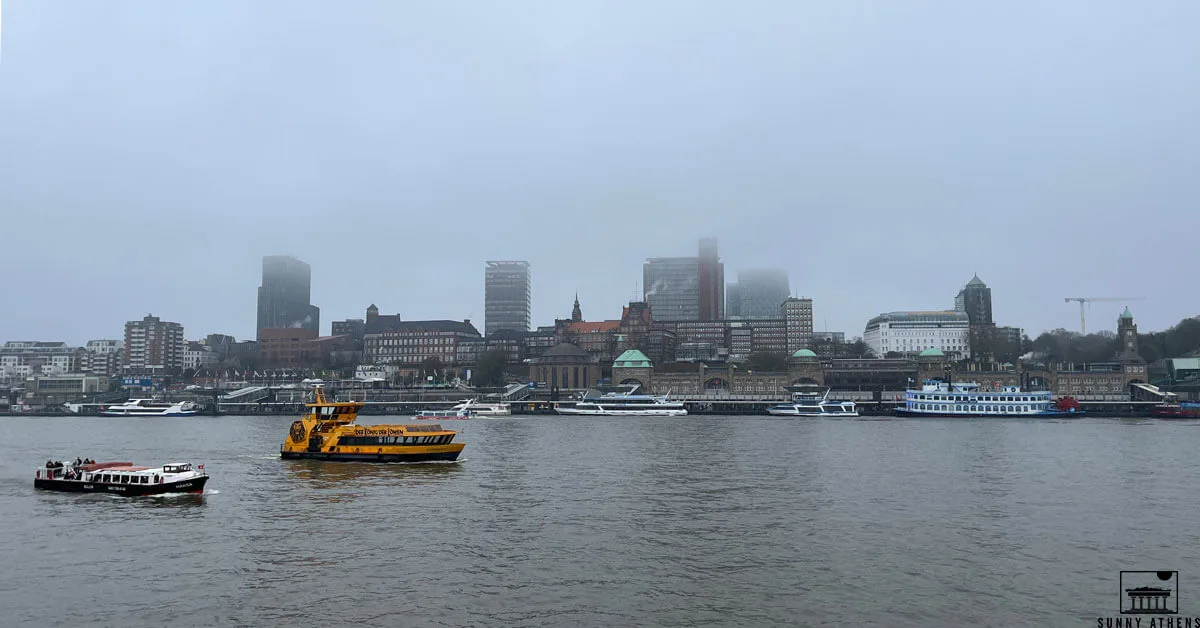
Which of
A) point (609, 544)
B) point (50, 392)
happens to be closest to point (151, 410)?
point (50, 392)

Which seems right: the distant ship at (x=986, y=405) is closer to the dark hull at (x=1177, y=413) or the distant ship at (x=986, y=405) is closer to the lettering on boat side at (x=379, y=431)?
the dark hull at (x=1177, y=413)

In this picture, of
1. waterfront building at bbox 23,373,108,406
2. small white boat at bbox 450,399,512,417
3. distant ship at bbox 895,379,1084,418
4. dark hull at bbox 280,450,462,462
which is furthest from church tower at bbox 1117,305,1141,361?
waterfront building at bbox 23,373,108,406

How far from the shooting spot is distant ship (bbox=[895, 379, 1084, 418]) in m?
129

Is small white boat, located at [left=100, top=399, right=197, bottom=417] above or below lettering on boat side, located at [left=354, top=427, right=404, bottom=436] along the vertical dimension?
below

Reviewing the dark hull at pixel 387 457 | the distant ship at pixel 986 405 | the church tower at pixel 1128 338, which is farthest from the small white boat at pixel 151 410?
the church tower at pixel 1128 338

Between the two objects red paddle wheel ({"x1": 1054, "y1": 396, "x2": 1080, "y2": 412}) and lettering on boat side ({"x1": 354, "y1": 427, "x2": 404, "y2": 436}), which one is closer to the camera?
lettering on boat side ({"x1": 354, "y1": 427, "x2": 404, "y2": 436})

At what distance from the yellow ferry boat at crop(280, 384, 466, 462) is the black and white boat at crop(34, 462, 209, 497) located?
1463 cm

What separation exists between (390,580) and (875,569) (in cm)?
1619

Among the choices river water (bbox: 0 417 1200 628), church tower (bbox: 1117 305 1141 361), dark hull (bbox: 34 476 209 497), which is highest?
church tower (bbox: 1117 305 1141 361)

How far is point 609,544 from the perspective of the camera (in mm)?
31000

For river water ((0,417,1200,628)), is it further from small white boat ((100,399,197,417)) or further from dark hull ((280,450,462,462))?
small white boat ((100,399,197,417))

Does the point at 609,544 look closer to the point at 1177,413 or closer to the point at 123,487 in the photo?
the point at 123,487

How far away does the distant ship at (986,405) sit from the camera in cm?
12938

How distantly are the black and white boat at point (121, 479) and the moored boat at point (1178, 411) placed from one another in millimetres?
145520
